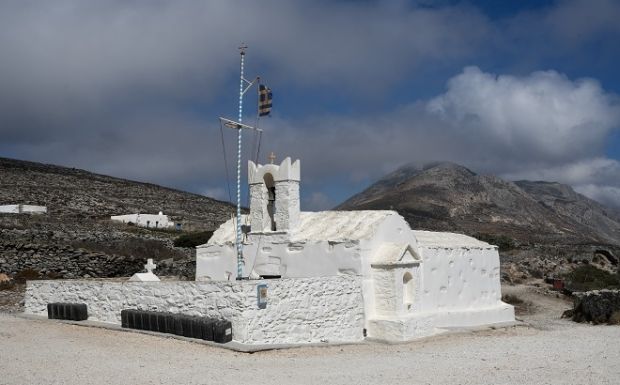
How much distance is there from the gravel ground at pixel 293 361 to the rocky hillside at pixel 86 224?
9573 mm

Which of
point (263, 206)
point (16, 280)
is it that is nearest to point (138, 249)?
point (16, 280)

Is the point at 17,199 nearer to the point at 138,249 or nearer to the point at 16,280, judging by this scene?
the point at 138,249

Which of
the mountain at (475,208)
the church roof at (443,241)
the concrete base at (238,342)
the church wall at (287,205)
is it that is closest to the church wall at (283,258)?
the church wall at (287,205)

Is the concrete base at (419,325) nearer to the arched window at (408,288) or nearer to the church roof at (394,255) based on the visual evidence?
the arched window at (408,288)

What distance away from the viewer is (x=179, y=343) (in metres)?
14.6

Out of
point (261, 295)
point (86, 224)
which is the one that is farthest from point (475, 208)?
point (261, 295)

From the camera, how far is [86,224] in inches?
1629

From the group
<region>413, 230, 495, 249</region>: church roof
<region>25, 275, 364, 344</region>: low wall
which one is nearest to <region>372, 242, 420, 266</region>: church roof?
<region>25, 275, 364, 344</region>: low wall

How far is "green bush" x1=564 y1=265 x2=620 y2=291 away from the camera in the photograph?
34.2m

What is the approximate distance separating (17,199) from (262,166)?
35.4 metres

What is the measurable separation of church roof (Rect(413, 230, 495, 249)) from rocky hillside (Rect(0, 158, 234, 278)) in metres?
12.3

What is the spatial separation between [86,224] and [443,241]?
2748cm

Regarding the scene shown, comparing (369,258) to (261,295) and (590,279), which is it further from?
(590,279)

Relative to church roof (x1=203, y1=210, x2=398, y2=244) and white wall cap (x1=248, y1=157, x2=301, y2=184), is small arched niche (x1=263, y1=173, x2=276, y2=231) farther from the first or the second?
church roof (x1=203, y1=210, x2=398, y2=244)
